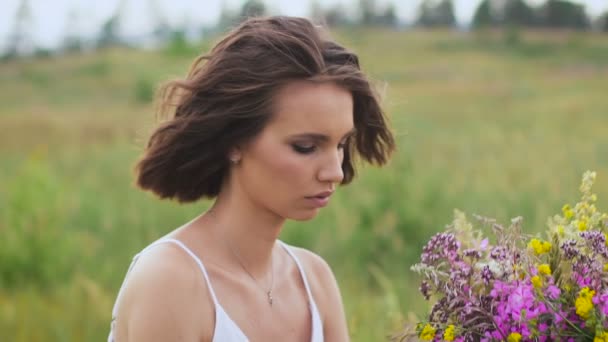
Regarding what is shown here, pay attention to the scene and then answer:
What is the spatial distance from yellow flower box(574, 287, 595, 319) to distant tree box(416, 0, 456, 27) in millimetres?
59385

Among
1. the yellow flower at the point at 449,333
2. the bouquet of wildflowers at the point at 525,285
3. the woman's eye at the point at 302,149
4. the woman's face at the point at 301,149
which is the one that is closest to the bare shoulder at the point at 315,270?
the woman's face at the point at 301,149

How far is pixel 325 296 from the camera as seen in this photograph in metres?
2.44

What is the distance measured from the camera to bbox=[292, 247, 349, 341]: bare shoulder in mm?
2408

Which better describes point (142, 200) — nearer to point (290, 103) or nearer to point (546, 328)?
point (290, 103)

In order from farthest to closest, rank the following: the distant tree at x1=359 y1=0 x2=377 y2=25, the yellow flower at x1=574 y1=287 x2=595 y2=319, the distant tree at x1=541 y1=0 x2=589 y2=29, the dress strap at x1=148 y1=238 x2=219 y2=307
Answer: the distant tree at x1=359 y1=0 x2=377 y2=25, the distant tree at x1=541 y1=0 x2=589 y2=29, the dress strap at x1=148 y1=238 x2=219 y2=307, the yellow flower at x1=574 y1=287 x2=595 y2=319

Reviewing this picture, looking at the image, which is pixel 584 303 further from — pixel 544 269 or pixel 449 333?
pixel 449 333

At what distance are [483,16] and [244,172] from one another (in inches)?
2088

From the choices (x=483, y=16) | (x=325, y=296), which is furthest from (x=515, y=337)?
(x=483, y=16)

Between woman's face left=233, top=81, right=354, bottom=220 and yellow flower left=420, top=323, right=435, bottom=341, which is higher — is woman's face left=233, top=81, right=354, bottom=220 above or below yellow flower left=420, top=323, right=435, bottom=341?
above

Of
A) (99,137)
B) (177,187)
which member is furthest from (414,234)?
(99,137)

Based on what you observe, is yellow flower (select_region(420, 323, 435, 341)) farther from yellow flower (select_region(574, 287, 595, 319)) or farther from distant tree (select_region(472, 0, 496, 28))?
distant tree (select_region(472, 0, 496, 28))

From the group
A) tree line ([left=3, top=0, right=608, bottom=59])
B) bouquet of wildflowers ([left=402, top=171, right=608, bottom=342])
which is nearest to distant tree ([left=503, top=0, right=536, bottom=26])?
tree line ([left=3, top=0, right=608, bottom=59])

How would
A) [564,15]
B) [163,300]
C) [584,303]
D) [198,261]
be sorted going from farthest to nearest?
1. [564,15]
2. [198,261]
3. [163,300]
4. [584,303]

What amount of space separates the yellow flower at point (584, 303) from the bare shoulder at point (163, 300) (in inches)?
34.7
